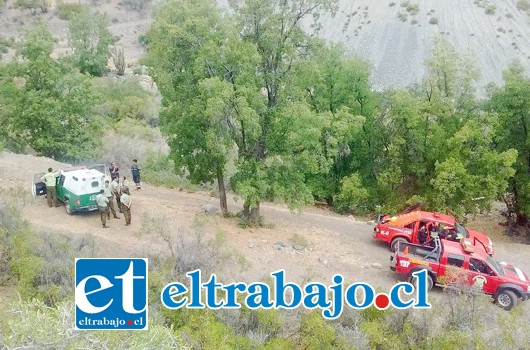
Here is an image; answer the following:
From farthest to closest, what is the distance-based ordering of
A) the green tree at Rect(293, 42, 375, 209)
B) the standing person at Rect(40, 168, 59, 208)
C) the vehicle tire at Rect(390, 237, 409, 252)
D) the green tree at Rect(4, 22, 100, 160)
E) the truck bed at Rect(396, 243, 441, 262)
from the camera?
the green tree at Rect(293, 42, 375, 209) < the green tree at Rect(4, 22, 100, 160) < the vehicle tire at Rect(390, 237, 409, 252) < the standing person at Rect(40, 168, 59, 208) < the truck bed at Rect(396, 243, 441, 262)

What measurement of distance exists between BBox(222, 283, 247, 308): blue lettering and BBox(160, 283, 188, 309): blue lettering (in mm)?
946

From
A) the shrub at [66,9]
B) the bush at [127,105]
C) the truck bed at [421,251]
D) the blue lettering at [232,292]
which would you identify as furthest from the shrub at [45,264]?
the shrub at [66,9]

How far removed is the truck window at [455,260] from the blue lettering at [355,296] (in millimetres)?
4678

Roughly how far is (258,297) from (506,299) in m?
Result: 8.05

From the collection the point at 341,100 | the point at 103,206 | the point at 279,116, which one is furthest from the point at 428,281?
the point at 341,100

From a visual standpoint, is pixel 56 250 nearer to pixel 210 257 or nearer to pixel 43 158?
pixel 210 257

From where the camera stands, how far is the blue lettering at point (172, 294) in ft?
40.3

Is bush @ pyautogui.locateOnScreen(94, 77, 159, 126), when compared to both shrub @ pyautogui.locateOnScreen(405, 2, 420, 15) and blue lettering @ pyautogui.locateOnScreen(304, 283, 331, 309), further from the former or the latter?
shrub @ pyautogui.locateOnScreen(405, 2, 420, 15)

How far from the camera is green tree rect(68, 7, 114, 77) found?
5166cm

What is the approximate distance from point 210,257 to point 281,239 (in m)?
5.33

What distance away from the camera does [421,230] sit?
63.8ft

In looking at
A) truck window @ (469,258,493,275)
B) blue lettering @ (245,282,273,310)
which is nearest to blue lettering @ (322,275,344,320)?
blue lettering @ (245,282,273,310)
